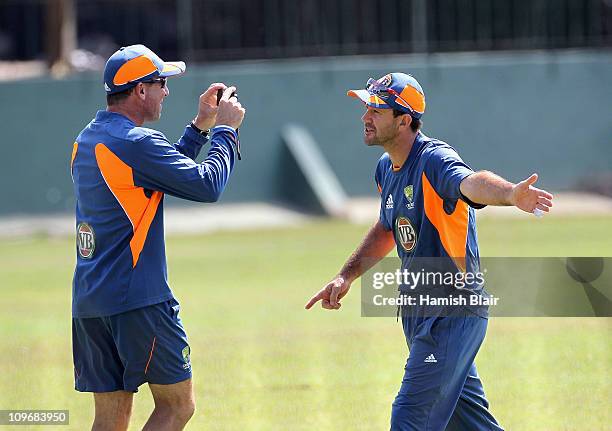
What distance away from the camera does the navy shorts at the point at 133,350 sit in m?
6.07

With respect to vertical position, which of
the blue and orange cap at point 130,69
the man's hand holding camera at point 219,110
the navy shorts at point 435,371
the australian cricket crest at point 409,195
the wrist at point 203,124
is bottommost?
the navy shorts at point 435,371

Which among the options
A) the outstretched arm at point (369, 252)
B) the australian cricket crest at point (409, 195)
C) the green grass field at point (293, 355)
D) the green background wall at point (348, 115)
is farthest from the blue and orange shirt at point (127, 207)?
the green background wall at point (348, 115)

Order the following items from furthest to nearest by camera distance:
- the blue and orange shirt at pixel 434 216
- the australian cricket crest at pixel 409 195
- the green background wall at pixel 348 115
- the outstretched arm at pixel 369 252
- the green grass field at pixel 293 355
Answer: the green background wall at pixel 348 115 → the green grass field at pixel 293 355 → the outstretched arm at pixel 369 252 → the australian cricket crest at pixel 409 195 → the blue and orange shirt at pixel 434 216

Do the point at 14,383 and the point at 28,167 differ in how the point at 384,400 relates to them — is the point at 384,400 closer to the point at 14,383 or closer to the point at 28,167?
the point at 14,383

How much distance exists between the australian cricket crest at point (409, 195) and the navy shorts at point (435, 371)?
2.01 feet

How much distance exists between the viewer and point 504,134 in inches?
1131

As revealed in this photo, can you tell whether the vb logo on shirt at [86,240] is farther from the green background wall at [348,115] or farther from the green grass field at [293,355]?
the green background wall at [348,115]

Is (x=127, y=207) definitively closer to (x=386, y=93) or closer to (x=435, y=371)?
(x=386, y=93)

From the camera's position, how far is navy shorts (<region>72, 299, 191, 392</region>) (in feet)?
19.9

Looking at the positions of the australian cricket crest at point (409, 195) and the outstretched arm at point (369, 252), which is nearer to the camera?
the australian cricket crest at point (409, 195)

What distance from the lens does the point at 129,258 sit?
6.08 meters

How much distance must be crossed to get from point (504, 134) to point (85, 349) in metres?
23.4

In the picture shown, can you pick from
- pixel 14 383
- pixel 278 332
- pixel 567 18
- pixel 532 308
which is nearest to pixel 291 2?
pixel 567 18

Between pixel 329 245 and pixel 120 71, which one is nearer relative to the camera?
pixel 120 71
